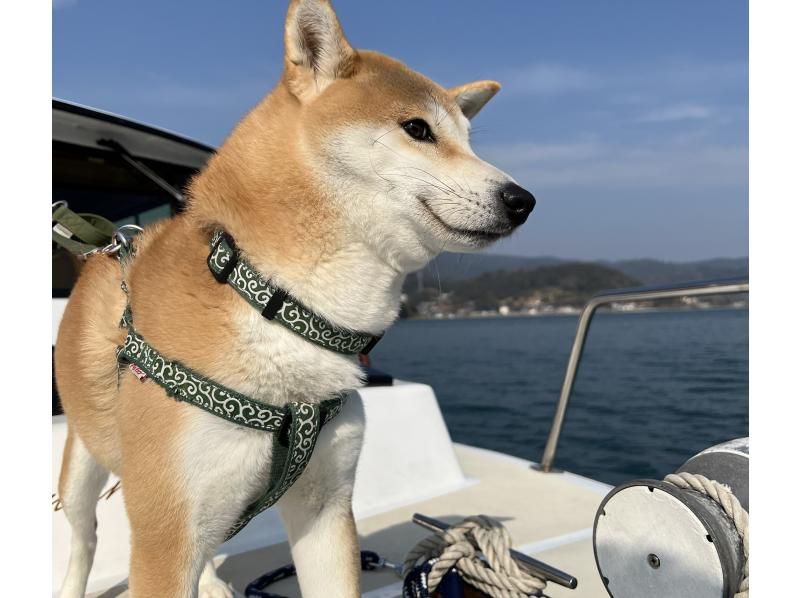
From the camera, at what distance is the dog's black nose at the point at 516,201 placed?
4.25 ft

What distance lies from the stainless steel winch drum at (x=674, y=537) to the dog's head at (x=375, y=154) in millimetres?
591

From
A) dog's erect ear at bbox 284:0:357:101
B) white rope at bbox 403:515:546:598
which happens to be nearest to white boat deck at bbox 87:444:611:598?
white rope at bbox 403:515:546:598

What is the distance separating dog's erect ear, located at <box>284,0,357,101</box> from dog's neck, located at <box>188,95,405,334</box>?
0.42ft

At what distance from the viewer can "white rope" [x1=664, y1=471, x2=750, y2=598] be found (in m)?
1.14

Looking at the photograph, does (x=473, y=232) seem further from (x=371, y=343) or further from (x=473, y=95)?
(x=473, y=95)

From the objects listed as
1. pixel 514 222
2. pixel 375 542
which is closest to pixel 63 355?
pixel 514 222

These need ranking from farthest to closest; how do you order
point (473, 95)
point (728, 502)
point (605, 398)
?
1. point (605, 398)
2. point (473, 95)
3. point (728, 502)

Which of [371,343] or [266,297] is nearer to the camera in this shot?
[266,297]

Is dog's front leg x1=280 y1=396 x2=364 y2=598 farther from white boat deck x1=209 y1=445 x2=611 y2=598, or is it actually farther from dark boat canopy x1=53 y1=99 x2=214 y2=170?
dark boat canopy x1=53 y1=99 x2=214 y2=170

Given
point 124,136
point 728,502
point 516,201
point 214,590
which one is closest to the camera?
point 728,502

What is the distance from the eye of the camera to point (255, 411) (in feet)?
3.89

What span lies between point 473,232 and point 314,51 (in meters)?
0.50

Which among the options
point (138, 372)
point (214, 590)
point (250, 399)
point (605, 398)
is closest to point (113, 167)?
point (214, 590)

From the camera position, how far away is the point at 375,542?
8.07ft
